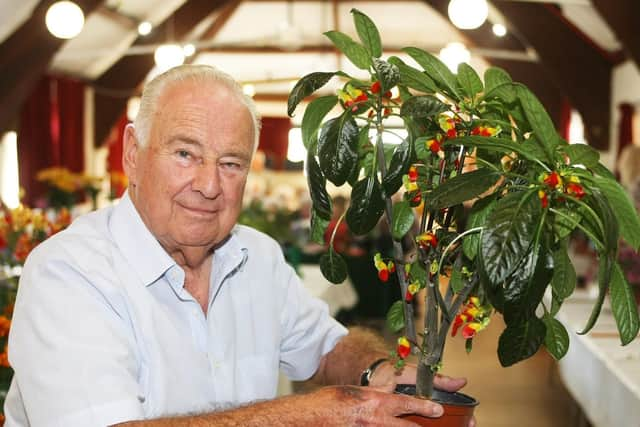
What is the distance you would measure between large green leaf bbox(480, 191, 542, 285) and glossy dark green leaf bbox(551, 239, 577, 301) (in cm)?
16

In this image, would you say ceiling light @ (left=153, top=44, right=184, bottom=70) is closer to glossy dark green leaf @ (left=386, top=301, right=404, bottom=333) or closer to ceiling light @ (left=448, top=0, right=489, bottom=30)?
ceiling light @ (left=448, top=0, right=489, bottom=30)

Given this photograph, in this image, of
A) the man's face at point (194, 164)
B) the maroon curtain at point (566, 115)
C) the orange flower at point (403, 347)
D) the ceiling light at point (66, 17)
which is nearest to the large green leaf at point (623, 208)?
the orange flower at point (403, 347)

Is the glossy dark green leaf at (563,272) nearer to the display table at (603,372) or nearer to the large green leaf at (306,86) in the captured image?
the large green leaf at (306,86)

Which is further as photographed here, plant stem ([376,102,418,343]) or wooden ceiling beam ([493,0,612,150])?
wooden ceiling beam ([493,0,612,150])

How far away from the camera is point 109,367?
129 cm

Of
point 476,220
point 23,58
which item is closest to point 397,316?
point 476,220

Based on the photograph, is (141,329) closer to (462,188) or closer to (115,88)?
(462,188)

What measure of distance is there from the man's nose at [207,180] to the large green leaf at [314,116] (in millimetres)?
250

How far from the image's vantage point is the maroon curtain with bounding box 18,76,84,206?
10.3 meters

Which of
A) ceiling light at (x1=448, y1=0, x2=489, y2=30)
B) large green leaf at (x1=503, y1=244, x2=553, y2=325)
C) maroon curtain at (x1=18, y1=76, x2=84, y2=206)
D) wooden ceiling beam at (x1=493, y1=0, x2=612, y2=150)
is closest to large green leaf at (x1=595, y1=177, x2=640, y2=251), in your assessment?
large green leaf at (x1=503, y1=244, x2=553, y2=325)

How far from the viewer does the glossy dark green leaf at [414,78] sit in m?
1.26

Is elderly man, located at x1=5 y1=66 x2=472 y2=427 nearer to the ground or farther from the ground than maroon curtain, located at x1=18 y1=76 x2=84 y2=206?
nearer to the ground

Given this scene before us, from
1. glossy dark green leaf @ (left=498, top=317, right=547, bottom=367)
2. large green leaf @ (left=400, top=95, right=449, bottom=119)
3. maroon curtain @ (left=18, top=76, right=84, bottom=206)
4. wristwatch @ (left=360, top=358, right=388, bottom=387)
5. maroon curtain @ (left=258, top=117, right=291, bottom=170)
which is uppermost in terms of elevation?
maroon curtain @ (left=258, top=117, right=291, bottom=170)

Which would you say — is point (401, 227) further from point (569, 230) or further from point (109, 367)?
point (109, 367)
